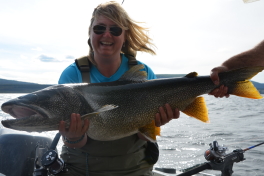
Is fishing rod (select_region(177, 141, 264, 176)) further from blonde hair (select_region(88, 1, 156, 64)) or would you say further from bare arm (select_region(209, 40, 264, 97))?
blonde hair (select_region(88, 1, 156, 64))

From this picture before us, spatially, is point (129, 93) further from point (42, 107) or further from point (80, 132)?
point (42, 107)

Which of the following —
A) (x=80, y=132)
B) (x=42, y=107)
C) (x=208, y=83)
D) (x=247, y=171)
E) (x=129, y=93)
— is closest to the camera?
(x=42, y=107)

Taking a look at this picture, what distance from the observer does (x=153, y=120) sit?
3.96 meters

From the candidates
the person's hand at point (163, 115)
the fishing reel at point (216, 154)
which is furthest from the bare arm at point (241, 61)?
the fishing reel at point (216, 154)

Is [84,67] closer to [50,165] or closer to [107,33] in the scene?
[107,33]

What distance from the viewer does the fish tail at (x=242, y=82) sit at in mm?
3912

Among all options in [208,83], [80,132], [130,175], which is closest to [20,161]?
[80,132]

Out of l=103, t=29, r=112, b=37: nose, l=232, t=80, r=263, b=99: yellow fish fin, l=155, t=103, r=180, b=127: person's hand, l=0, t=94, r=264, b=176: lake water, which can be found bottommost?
l=0, t=94, r=264, b=176: lake water

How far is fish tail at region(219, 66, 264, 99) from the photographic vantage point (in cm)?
391

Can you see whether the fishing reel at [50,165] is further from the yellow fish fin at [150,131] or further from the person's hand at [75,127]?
the yellow fish fin at [150,131]

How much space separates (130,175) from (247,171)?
6.26 m

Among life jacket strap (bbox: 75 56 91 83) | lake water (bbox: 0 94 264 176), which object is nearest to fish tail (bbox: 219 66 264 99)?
life jacket strap (bbox: 75 56 91 83)

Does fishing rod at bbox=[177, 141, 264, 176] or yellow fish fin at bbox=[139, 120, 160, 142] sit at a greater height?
yellow fish fin at bbox=[139, 120, 160, 142]

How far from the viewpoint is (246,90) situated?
3945 millimetres
